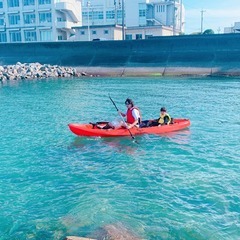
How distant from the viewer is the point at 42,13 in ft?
202

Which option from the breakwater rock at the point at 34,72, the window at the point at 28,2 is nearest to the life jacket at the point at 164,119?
the breakwater rock at the point at 34,72

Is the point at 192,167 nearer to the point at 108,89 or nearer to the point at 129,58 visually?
the point at 108,89

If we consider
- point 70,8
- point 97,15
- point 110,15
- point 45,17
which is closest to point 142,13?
point 110,15

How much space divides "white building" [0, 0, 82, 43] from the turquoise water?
1841 inches

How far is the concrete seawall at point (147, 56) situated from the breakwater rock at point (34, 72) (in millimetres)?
2366

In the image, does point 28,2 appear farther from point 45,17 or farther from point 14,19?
point 14,19

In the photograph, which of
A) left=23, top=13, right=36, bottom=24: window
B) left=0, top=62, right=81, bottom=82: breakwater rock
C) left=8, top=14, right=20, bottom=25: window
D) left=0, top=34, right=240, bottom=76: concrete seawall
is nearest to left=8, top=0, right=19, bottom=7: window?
left=8, top=14, right=20, bottom=25: window

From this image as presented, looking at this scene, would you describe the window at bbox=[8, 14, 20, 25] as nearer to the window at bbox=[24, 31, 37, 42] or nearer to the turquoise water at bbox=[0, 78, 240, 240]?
the window at bbox=[24, 31, 37, 42]

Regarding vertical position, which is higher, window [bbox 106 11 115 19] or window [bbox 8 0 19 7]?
window [bbox 8 0 19 7]

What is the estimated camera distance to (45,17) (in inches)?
2427

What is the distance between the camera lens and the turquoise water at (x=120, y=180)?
7277 mm

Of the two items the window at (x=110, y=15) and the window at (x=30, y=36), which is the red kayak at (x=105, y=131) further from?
the window at (x=110, y=15)

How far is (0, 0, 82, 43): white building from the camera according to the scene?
200 feet

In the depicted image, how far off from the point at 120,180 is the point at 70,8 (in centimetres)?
5712
